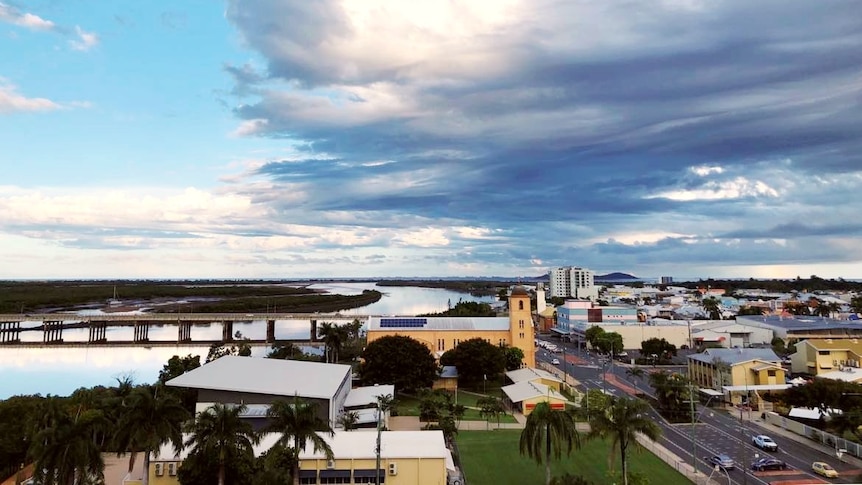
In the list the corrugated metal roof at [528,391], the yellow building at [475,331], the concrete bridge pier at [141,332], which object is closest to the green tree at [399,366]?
the corrugated metal roof at [528,391]

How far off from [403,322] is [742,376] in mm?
37860

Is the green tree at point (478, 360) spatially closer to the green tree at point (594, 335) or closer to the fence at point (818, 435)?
the fence at point (818, 435)

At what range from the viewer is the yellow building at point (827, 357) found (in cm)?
5831

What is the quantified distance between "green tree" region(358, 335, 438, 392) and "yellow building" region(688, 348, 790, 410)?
1045 inches

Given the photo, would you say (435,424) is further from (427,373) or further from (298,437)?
(298,437)

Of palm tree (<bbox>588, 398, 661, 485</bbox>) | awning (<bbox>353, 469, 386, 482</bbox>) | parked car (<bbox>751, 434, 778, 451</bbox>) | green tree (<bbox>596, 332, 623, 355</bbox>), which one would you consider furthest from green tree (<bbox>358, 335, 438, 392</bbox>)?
green tree (<bbox>596, 332, 623, 355</bbox>)

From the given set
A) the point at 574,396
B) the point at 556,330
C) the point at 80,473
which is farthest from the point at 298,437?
the point at 556,330

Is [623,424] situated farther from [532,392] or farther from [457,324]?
[457,324]

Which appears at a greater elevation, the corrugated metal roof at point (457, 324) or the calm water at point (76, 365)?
the corrugated metal roof at point (457, 324)

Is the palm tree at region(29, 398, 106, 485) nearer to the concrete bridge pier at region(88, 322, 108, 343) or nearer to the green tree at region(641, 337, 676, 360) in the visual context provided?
the green tree at region(641, 337, 676, 360)

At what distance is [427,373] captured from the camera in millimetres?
55438

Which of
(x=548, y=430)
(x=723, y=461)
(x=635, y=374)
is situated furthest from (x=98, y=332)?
(x=723, y=461)

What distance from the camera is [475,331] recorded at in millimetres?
70312

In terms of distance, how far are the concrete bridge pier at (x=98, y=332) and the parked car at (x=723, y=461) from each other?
337 ft
